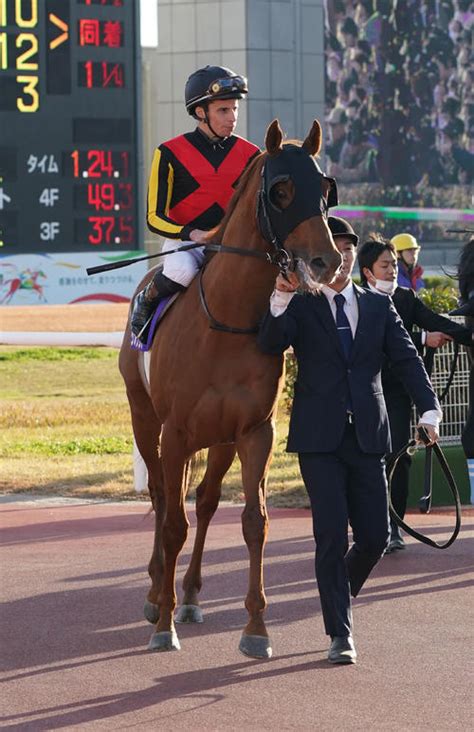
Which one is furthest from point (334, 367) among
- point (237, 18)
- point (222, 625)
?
point (237, 18)

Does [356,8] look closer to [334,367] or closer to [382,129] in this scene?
[382,129]

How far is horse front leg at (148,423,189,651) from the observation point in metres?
6.07

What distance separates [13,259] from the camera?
20.9 m

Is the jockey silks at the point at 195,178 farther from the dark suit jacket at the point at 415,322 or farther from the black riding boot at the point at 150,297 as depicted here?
the dark suit jacket at the point at 415,322

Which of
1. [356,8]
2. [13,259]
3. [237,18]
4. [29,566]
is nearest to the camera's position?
[29,566]

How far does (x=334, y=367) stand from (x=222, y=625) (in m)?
1.41

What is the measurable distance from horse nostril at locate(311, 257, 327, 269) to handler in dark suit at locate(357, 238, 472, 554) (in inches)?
94.7

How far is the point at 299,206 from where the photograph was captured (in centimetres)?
552

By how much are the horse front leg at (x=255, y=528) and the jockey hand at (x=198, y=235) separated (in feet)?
2.78

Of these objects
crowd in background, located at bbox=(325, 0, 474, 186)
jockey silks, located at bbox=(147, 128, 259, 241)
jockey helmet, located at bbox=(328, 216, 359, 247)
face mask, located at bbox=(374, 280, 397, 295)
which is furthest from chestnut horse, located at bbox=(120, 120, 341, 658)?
crowd in background, located at bbox=(325, 0, 474, 186)

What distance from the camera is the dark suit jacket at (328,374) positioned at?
5.66m

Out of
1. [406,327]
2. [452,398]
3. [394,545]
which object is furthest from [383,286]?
[452,398]

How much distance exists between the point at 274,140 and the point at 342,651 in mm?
1881

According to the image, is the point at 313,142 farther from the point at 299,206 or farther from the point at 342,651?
the point at 342,651
